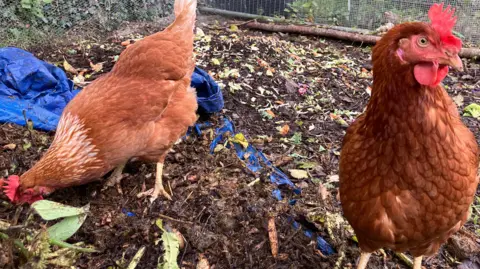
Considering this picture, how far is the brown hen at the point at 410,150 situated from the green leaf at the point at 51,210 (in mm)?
1289

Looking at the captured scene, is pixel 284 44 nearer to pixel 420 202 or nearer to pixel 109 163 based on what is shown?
pixel 109 163

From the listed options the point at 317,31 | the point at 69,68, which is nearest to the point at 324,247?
the point at 69,68

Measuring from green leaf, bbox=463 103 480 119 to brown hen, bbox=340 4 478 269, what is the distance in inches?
92.3

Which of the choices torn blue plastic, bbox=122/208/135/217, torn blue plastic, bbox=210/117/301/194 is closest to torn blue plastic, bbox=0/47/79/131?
torn blue plastic, bbox=122/208/135/217

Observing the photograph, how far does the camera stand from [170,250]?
187cm

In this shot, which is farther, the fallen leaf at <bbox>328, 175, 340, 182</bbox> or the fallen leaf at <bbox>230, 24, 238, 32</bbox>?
the fallen leaf at <bbox>230, 24, 238, 32</bbox>

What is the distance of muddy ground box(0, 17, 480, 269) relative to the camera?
2.07m

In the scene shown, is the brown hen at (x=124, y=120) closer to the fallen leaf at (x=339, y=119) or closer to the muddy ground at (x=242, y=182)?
the muddy ground at (x=242, y=182)

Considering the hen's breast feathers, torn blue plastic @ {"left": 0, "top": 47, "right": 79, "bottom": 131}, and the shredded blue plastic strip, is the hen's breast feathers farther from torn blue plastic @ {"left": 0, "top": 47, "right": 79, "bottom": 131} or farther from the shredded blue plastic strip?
torn blue plastic @ {"left": 0, "top": 47, "right": 79, "bottom": 131}

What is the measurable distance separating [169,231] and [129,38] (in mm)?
3602

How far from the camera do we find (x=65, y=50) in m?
4.36

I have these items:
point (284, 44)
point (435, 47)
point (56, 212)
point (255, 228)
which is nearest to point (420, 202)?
point (435, 47)

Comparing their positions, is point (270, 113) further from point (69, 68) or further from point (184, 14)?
point (69, 68)

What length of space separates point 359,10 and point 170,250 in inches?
225
